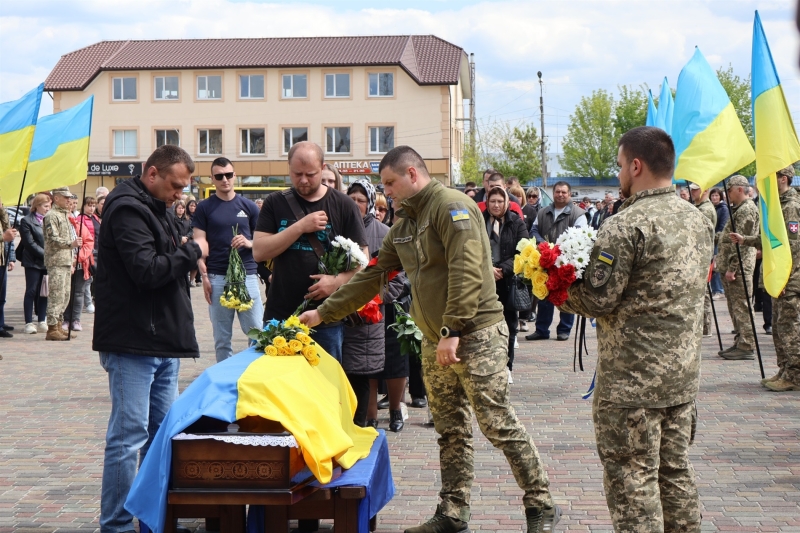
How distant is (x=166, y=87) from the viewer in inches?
2438

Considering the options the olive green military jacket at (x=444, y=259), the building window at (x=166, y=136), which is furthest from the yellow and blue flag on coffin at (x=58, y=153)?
the building window at (x=166, y=136)

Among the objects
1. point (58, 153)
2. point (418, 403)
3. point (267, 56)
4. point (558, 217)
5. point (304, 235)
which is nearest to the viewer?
point (304, 235)

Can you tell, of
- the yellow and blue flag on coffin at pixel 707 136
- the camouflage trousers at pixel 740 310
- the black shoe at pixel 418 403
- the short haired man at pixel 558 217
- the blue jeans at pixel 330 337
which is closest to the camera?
the blue jeans at pixel 330 337

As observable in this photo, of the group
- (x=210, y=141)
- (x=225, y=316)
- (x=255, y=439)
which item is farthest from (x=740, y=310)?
(x=210, y=141)

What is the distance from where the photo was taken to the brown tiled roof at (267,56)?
196 feet

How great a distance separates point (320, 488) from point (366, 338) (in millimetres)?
2600

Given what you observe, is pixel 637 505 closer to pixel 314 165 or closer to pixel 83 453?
pixel 314 165

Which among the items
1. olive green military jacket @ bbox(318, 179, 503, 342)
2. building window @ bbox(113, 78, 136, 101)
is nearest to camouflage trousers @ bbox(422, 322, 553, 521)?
olive green military jacket @ bbox(318, 179, 503, 342)

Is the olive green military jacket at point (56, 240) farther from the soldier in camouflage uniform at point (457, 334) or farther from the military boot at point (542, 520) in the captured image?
the military boot at point (542, 520)

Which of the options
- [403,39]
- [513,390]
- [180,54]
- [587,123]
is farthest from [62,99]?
[513,390]

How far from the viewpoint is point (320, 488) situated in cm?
472

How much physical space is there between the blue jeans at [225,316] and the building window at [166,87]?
183ft

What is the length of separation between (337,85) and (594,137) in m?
29.5

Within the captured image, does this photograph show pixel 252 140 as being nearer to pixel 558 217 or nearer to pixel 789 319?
pixel 558 217
